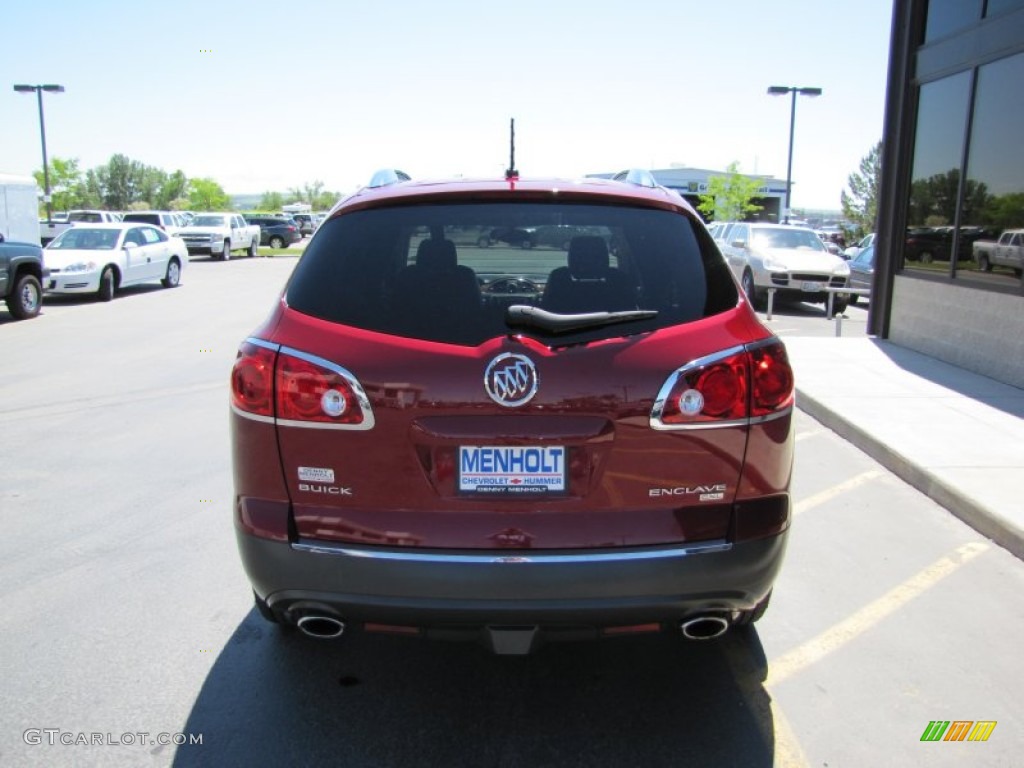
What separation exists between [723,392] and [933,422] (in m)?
5.24

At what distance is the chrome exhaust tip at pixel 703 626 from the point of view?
2799 mm

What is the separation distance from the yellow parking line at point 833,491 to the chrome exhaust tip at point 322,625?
133 inches

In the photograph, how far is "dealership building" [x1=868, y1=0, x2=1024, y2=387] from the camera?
9008 millimetres

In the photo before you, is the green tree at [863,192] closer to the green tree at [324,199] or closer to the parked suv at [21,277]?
the parked suv at [21,277]

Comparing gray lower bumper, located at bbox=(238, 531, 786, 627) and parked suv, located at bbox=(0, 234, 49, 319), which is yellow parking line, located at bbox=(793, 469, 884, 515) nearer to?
gray lower bumper, located at bbox=(238, 531, 786, 627)

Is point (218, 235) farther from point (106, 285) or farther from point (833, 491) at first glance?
point (833, 491)

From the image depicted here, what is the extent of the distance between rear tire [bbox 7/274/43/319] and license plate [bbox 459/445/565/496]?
571 inches

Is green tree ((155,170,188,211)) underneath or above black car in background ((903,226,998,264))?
above

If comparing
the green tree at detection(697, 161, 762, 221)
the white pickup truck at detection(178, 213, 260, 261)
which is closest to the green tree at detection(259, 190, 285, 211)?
the green tree at detection(697, 161, 762, 221)

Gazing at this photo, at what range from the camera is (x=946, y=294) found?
10156mm

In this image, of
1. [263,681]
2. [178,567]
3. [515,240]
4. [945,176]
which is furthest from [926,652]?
[945,176]

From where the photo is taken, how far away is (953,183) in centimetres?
1031

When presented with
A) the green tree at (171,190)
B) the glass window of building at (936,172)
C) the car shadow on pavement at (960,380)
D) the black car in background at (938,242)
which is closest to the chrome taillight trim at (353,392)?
the car shadow on pavement at (960,380)

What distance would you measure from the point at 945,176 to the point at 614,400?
32.0 feet
